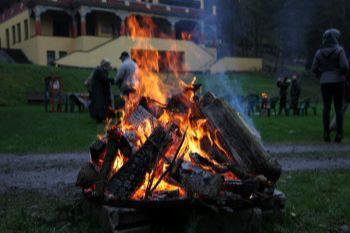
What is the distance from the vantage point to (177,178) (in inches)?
151

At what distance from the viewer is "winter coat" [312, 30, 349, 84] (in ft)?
32.0

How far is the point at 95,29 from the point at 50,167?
39.4 m

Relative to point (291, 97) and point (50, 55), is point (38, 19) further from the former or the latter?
point (291, 97)

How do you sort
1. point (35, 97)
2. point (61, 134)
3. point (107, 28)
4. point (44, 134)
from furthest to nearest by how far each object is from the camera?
point (107, 28)
point (35, 97)
point (44, 134)
point (61, 134)

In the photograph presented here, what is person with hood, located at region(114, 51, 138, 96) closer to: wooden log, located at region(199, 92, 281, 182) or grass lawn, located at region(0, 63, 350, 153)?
grass lawn, located at region(0, 63, 350, 153)

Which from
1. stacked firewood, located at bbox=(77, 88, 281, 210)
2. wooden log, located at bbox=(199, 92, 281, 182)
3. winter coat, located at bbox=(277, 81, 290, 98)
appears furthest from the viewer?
winter coat, located at bbox=(277, 81, 290, 98)

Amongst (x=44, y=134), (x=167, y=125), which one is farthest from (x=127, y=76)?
(x=167, y=125)

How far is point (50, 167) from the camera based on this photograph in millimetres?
7590

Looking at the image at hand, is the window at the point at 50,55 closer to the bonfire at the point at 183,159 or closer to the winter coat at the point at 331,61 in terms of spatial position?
the winter coat at the point at 331,61

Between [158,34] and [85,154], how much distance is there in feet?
135

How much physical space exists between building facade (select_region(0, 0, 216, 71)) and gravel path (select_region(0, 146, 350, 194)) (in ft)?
98.5

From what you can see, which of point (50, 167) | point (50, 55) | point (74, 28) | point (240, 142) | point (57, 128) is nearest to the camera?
point (240, 142)

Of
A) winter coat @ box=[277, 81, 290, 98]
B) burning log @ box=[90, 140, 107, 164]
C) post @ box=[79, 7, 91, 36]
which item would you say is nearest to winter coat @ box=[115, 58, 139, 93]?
burning log @ box=[90, 140, 107, 164]

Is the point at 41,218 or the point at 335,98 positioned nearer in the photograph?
the point at 41,218
